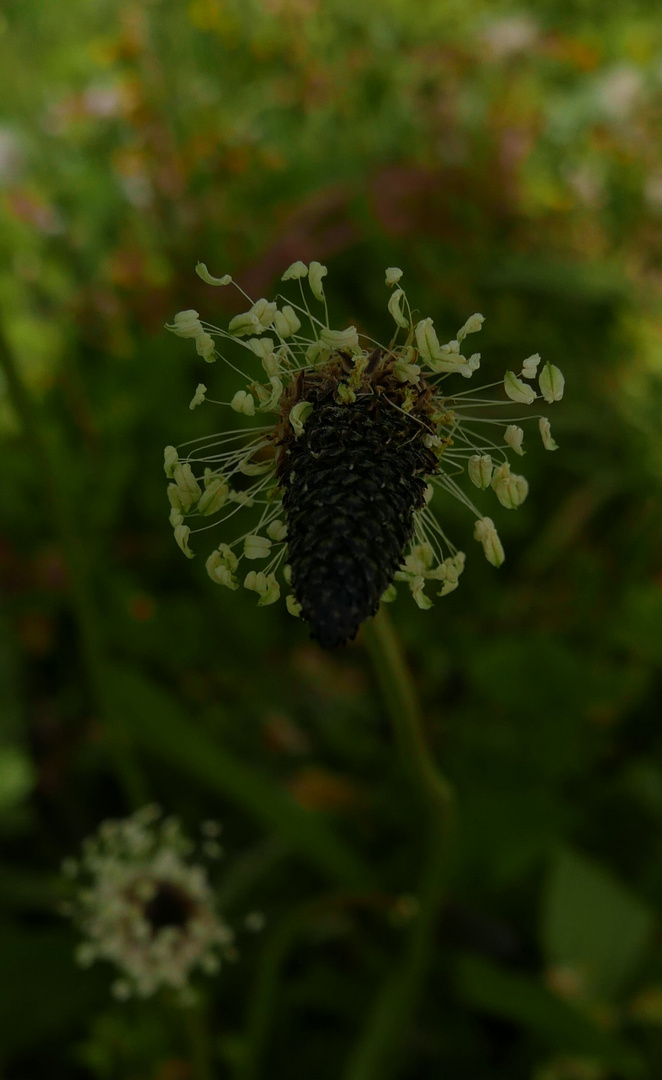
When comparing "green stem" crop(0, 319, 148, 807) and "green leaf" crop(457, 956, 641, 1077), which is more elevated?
"green stem" crop(0, 319, 148, 807)

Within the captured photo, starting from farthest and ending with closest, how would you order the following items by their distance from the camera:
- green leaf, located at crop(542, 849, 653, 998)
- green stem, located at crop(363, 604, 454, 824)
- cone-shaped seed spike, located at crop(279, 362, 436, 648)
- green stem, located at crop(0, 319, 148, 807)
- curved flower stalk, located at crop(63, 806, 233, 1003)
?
green leaf, located at crop(542, 849, 653, 998) < green stem, located at crop(0, 319, 148, 807) < curved flower stalk, located at crop(63, 806, 233, 1003) < green stem, located at crop(363, 604, 454, 824) < cone-shaped seed spike, located at crop(279, 362, 436, 648)

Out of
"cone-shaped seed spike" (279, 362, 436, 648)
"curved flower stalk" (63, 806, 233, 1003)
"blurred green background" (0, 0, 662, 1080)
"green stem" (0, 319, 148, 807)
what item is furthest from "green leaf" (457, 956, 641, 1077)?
"cone-shaped seed spike" (279, 362, 436, 648)

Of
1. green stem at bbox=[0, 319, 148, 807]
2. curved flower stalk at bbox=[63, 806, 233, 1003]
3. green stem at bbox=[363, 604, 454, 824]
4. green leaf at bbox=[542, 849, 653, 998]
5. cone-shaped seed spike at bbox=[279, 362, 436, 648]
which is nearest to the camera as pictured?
cone-shaped seed spike at bbox=[279, 362, 436, 648]

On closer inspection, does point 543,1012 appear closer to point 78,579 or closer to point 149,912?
point 149,912

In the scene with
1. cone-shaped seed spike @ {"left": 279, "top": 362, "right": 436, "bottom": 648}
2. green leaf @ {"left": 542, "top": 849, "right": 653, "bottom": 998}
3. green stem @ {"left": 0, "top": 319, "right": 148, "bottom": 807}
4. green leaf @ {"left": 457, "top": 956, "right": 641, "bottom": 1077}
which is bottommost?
green leaf @ {"left": 542, "top": 849, "right": 653, "bottom": 998}

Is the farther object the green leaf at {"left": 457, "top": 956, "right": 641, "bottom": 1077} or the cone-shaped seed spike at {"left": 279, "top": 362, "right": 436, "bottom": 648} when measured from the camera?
the green leaf at {"left": 457, "top": 956, "right": 641, "bottom": 1077}

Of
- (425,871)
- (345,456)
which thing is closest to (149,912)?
(425,871)

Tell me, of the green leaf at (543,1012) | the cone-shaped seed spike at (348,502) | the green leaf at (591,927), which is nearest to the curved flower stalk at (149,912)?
the green leaf at (543,1012)

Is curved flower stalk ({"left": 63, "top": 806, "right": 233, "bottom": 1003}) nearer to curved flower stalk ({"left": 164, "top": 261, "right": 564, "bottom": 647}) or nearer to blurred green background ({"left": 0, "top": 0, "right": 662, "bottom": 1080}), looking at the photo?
blurred green background ({"left": 0, "top": 0, "right": 662, "bottom": 1080})
